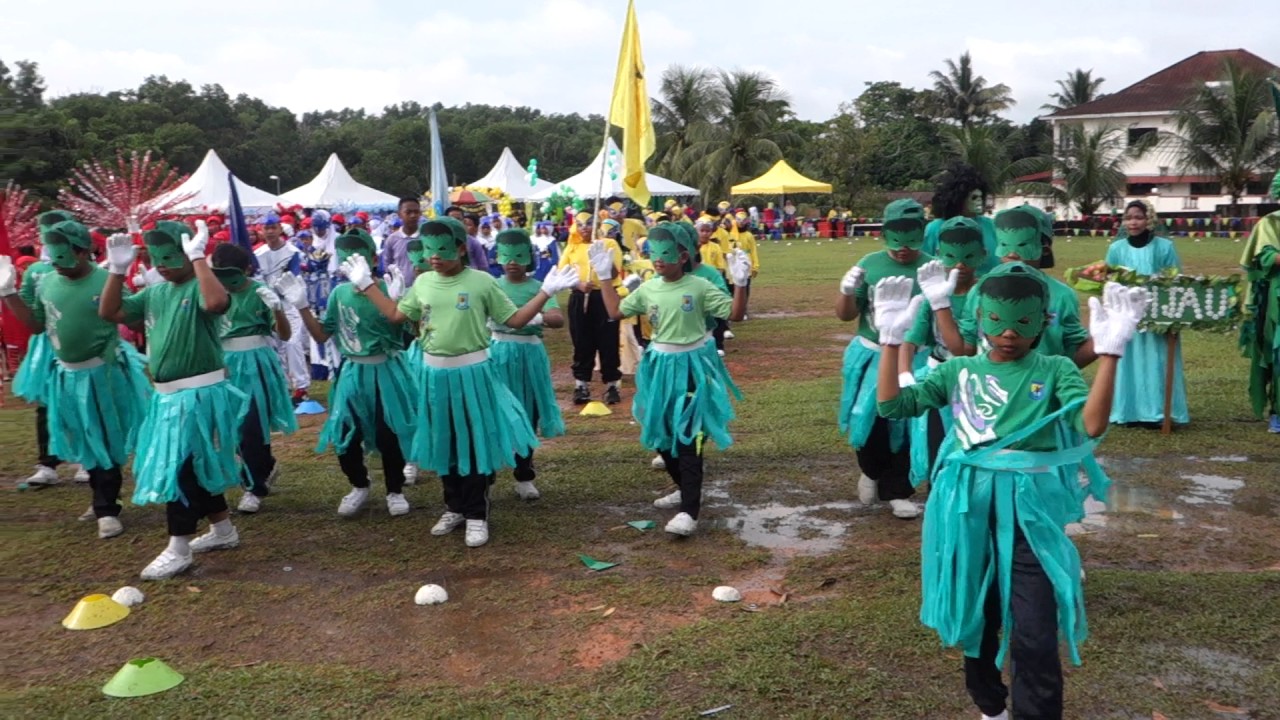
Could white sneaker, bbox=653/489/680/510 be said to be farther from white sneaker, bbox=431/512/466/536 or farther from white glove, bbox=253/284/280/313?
white glove, bbox=253/284/280/313

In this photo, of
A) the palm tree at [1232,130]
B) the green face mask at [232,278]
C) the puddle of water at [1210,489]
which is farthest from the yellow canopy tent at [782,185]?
the green face mask at [232,278]

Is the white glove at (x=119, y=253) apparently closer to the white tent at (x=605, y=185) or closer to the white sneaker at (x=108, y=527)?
the white sneaker at (x=108, y=527)

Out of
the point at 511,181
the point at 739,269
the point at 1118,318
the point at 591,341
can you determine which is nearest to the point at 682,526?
the point at 739,269

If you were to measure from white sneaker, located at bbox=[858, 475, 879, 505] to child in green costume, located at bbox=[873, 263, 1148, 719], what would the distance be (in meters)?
2.93

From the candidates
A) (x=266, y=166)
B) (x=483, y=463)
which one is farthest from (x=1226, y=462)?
(x=266, y=166)

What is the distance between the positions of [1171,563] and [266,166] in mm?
64870

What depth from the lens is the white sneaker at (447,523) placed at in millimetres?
6539

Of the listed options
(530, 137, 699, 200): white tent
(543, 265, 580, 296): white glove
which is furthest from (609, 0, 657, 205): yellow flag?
(530, 137, 699, 200): white tent

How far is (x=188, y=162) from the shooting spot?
50.5m

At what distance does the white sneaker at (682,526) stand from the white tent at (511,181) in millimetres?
27296

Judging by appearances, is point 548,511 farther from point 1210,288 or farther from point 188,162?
point 188,162

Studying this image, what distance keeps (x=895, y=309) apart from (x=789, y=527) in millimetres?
2783

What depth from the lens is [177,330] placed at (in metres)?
5.89

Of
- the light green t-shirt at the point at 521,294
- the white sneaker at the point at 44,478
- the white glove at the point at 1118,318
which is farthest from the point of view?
the white sneaker at the point at 44,478
